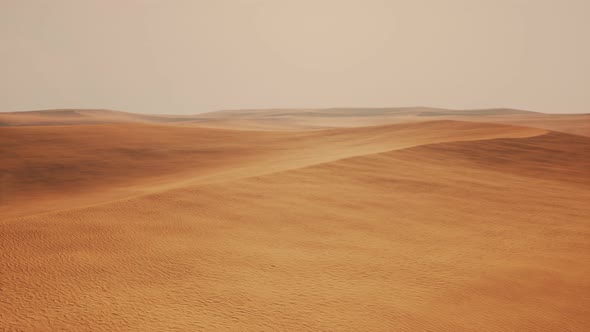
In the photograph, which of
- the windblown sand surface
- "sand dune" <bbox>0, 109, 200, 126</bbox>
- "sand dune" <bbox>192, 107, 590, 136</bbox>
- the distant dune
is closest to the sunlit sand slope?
the windblown sand surface

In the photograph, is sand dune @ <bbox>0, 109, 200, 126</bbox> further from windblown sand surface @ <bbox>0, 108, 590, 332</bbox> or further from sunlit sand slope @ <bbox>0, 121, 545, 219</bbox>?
windblown sand surface @ <bbox>0, 108, 590, 332</bbox>

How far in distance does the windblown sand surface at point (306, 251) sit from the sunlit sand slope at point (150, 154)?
0.20 metres

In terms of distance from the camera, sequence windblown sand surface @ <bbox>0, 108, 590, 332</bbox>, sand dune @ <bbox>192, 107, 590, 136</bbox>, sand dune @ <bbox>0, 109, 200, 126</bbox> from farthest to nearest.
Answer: sand dune @ <bbox>0, 109, 200, 126</bbox>, sand dune @ <bbox>192, 107, 590, 136</bbox>, windblown sand surface @ <bbox>0, 108, 590, 332</bbox>

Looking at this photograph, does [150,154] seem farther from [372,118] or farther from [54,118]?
[372,118]

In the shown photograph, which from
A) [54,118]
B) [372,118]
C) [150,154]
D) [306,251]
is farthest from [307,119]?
[306,251]

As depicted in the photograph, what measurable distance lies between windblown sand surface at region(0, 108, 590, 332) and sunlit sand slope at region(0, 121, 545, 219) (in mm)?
198

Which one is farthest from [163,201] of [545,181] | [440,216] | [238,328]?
[545,181]

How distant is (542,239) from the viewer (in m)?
6.62

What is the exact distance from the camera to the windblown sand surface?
4105 mm

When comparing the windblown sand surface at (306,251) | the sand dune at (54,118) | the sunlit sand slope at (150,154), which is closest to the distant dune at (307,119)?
the sand dune at (54,118)

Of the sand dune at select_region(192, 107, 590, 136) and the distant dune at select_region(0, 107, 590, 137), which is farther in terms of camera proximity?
the distant dune at select_region(0, 107, 590, 137)

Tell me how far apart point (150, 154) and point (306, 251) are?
10.6 m

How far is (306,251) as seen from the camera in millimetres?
5664

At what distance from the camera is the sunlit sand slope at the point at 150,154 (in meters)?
10.1
